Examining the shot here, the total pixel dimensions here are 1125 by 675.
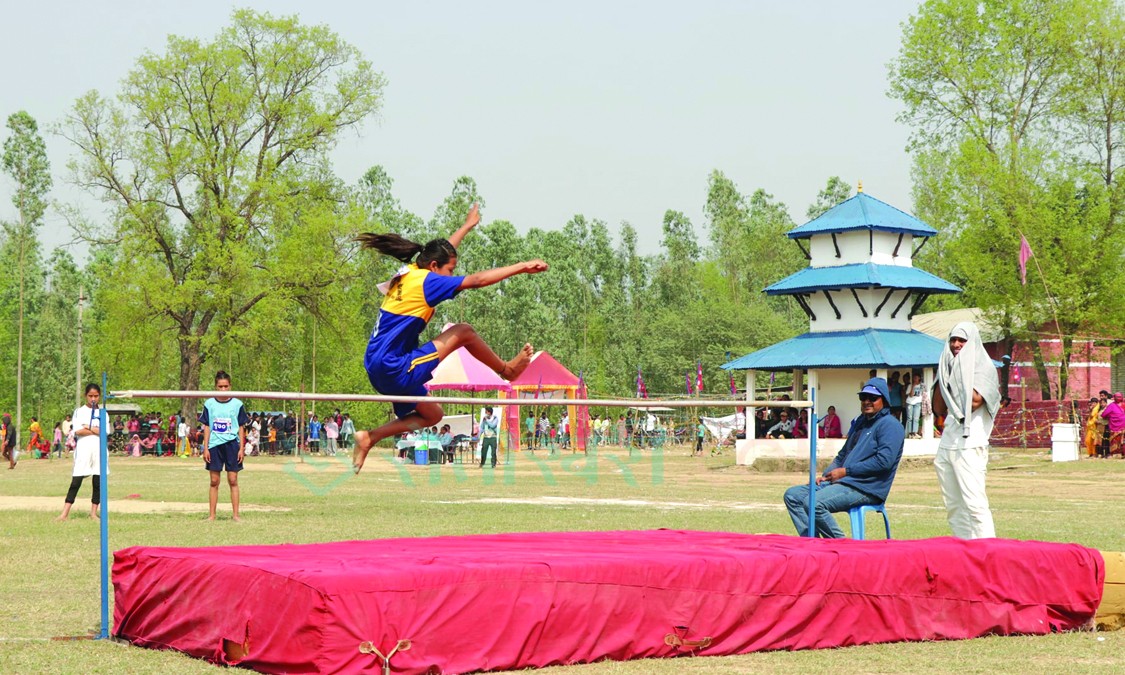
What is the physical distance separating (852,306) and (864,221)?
104 inches

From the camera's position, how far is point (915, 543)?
904 centimetres

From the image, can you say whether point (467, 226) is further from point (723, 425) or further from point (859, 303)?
point (723, 425)

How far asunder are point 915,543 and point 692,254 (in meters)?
83.5

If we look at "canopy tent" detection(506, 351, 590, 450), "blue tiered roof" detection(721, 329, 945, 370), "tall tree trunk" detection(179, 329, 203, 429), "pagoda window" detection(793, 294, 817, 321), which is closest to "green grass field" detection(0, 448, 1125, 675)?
"blue tiered roof" detection(721, 329, 945, 370)

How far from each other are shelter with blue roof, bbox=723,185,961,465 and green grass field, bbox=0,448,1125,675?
3.10 metres

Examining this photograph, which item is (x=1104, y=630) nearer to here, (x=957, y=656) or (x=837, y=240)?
(x=957, y=656)

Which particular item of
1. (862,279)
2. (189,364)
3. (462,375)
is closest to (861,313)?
(862,279)

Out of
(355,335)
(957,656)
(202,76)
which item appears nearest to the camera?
(957,656)

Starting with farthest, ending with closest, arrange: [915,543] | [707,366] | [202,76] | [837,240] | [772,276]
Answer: [772,276] → [707,366] → [202,76] → [837,240] → [915,543]

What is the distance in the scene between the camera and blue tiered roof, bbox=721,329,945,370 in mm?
37344

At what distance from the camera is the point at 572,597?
7633 millimetres

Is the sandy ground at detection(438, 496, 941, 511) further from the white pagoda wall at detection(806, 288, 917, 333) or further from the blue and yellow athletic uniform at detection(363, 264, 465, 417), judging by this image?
the white pagoda wall at detection(806, 288, 917, 333)

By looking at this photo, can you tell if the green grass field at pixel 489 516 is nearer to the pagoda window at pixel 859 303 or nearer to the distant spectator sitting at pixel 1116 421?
the distant spectator sitting at pixel 1116 421

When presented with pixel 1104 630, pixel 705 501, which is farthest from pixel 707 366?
pixel 1104 630
